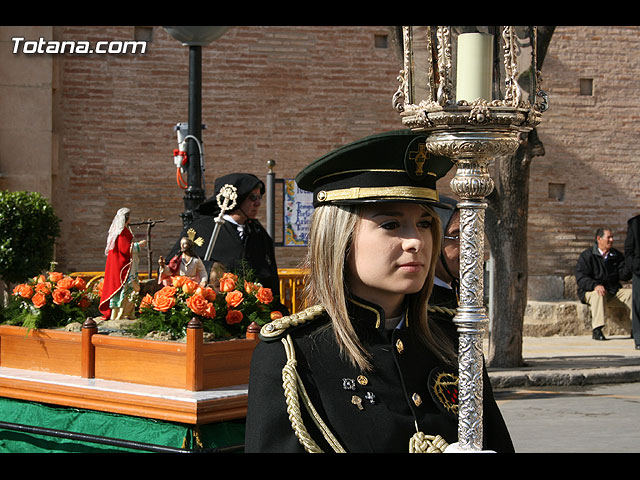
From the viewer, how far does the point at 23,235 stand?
13.2 m

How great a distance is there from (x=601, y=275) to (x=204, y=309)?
39.0ft

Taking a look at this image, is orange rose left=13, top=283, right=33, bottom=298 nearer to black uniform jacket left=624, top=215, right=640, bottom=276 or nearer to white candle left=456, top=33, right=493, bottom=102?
white candle left=456, top=33, right=493, bottom=102

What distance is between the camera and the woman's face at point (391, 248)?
252 centimetres

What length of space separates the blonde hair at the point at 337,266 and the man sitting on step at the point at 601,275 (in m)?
13.9

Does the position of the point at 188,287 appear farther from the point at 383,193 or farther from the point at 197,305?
the point at 383,193

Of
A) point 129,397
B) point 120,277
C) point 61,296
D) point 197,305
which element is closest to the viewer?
point 129,397

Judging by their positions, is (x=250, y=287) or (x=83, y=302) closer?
(x=250, y=287)

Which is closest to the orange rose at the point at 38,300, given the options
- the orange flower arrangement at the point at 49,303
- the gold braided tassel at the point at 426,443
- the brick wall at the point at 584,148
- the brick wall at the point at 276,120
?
the orange flower arrangement at the point at 49,303

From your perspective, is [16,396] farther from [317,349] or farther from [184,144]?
[184,144]

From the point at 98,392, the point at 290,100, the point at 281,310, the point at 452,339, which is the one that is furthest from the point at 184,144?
the point at 452,339

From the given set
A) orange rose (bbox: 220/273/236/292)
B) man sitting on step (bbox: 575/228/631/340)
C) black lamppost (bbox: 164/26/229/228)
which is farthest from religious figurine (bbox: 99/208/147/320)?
man sitting on step (bbox: 575/228/631/340)

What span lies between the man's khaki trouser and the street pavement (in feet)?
1.45

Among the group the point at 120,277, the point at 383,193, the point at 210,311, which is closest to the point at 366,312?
the point at 383,193

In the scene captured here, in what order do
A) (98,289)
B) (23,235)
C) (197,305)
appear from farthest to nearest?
1. (23,235)
2. (98,289)
3. (197,305)
